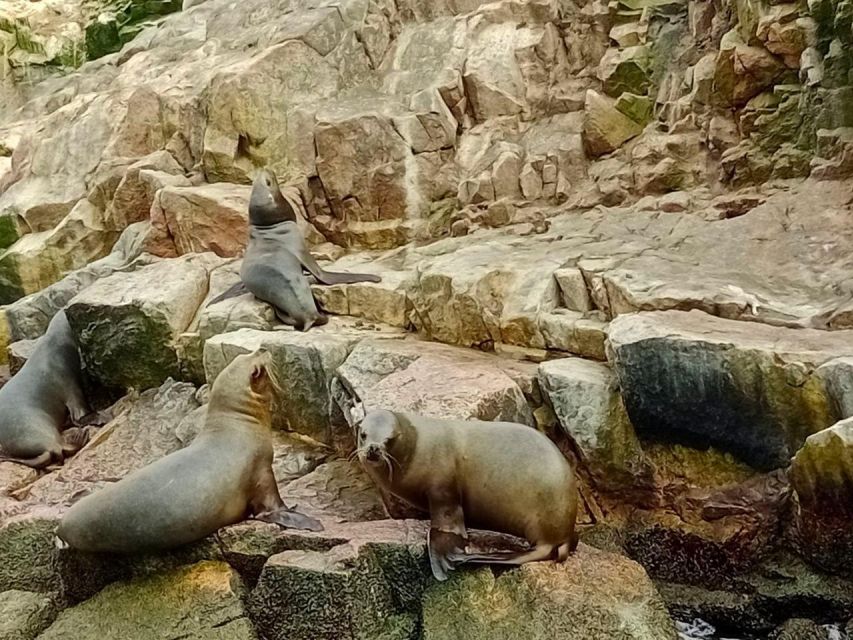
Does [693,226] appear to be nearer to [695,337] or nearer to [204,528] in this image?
[695,337]

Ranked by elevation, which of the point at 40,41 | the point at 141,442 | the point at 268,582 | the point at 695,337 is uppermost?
the point at 40,41

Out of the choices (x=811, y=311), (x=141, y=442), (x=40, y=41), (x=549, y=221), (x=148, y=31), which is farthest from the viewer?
(x=40, y=41)

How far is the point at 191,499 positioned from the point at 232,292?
294 cm

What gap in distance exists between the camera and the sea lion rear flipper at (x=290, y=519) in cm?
430

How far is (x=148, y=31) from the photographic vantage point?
12656 mm

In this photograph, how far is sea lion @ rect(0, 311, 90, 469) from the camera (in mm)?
6023

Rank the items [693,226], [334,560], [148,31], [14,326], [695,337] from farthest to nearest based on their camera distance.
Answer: [148,31]
[14,326]
[693,226]
[695,337]
[334,560]

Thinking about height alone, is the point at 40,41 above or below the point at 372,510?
above

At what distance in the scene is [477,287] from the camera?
19.6 ft

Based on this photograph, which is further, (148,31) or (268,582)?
(148,31)

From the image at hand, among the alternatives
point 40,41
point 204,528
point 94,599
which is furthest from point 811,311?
point 40,41

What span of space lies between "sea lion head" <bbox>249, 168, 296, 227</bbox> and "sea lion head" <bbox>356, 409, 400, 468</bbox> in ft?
12.4

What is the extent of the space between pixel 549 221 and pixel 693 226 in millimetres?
1321

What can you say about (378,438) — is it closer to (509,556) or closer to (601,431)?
(509,556)
